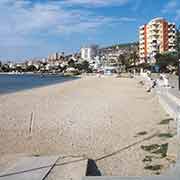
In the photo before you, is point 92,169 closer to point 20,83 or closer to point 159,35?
point 20,83

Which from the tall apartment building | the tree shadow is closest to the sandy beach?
the tree shadow

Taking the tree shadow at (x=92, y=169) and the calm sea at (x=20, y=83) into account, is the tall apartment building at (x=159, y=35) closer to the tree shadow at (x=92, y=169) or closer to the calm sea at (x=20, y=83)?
the calm sea at (x=20, y=83)

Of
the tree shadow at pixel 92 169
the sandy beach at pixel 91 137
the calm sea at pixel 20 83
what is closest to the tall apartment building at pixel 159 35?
the calm sea at pixel 20 83

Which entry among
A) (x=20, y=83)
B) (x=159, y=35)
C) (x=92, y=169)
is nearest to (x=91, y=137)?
A: (x=92, y=169)

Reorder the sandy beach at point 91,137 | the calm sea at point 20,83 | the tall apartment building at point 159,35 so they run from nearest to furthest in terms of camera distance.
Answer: the sandy beach at point 91,137 < the calm sea at point 20,83 < the tall apartment building at point 159,35

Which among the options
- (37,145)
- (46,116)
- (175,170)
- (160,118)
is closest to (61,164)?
(175,170)

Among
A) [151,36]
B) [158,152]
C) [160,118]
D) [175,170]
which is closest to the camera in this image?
[175,170]

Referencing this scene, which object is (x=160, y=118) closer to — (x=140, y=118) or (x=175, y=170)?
(x=140, y=118)

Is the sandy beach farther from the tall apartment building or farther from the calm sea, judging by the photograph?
the tall apartment building

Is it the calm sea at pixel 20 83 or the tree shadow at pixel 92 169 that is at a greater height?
the tree shadow at pixel 92 169

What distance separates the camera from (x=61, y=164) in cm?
705

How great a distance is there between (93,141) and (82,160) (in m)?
2.79

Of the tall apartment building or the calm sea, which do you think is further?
the tall apartment building

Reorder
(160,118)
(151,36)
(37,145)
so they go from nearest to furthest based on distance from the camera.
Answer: (37,145) < (160,118) < (151,36)
